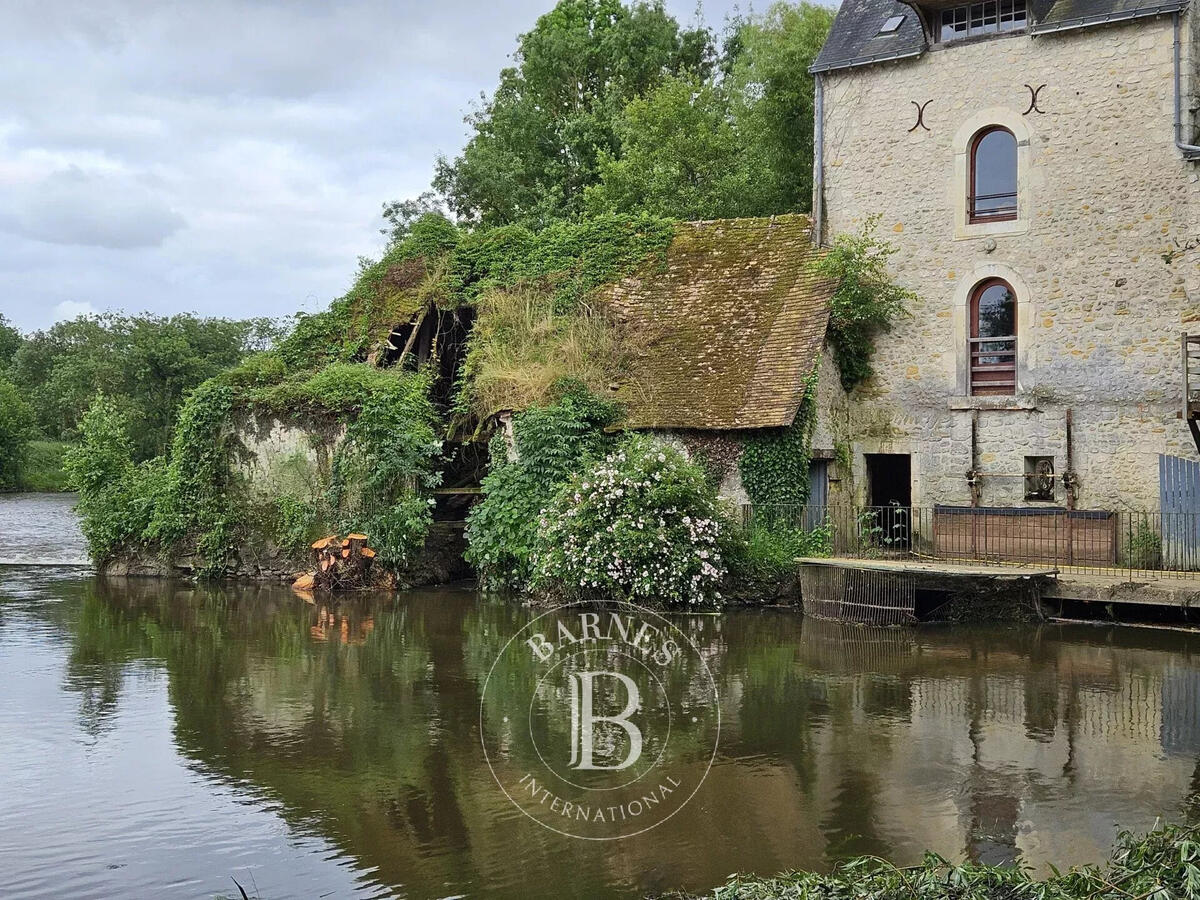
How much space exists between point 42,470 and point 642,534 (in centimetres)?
4727

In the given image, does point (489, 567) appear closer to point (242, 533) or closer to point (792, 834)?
point (242, 533)

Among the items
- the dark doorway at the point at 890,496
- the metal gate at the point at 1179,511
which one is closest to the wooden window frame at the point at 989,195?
the dark doorway at the point at 890,496

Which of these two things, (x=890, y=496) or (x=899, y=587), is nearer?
(x=899, y=587)

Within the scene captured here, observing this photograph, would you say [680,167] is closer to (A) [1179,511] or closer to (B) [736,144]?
(B) [736,144]

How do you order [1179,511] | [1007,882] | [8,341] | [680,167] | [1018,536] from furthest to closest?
[8,341]
[680,167]
[1018,536]
[1179,511]
[1007,882]

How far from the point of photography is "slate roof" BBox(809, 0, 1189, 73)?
61.9 ft

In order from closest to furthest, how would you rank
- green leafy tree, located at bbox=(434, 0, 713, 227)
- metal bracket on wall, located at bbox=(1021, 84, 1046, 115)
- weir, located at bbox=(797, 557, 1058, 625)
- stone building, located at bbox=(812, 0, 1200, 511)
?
1. weir, located at bbox=(797, 557, 1058, 625)
2. stone building, located at bbox=(812, 0, 1200, 511)
3. metal bracket on wall, located at bbox=(1021, 84, 1046, 115)
4. green leafy tree, located at bbox=(434, 0, 713, 227)

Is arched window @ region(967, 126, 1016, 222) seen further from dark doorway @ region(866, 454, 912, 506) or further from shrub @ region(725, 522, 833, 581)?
shrub @ region(725, 522, 833, 581)

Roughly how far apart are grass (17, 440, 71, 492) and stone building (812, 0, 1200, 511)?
140 feet

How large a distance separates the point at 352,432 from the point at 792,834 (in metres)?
15.3

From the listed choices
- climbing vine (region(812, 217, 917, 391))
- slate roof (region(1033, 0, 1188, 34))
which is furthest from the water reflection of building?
slate roof (region(1033, 0, 1188, 34))

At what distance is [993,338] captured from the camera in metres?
20.1

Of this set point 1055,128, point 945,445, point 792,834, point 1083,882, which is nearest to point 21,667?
point 792,834

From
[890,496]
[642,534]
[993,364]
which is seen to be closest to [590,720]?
[642,534]
